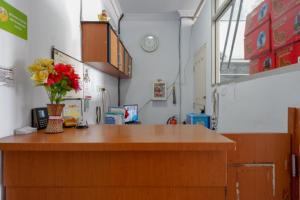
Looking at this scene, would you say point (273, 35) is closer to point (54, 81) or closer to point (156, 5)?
point (54, 81)

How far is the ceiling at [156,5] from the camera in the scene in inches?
155

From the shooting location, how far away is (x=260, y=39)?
1.79 metres

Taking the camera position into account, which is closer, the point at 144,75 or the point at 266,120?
the point at 266,120

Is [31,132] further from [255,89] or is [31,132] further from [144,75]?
[144,75]

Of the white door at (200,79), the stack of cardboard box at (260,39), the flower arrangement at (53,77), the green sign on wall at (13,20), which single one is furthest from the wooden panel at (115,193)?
the white door at (200,79)

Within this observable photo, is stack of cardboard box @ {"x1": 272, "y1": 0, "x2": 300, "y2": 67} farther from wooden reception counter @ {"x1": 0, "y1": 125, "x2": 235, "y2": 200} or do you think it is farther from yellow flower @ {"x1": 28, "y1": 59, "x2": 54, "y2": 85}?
yellow flower @ {"x1": 28, "y1": 59, "x2": 54, "y2": 85}

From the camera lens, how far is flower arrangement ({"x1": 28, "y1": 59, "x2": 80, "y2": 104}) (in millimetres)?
1147

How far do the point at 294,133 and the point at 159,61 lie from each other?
12.2 ft

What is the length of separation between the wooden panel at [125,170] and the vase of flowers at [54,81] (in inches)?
10.3

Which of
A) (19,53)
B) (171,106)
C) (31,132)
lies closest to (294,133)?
(31,132)

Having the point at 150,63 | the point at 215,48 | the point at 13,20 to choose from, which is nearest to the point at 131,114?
the point at 150,63

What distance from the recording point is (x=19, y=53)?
1210 millimetres

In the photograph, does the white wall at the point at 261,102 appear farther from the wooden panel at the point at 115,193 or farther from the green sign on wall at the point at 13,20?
the green sign on wall at the point at 13,20

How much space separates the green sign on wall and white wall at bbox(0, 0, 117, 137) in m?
0.03
